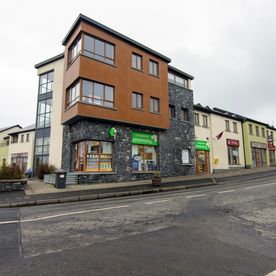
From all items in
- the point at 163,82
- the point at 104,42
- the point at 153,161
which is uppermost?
the point at 104,42

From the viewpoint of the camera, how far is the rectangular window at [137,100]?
1829 centimetres

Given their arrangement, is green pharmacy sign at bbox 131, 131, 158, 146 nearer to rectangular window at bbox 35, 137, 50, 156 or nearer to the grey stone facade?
the grey stone facade

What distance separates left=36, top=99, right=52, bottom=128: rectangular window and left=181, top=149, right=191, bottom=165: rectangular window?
15231 millimetres

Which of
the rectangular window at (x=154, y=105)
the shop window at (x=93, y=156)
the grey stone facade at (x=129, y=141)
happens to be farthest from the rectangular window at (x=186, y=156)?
the shop window at (x=93, y=156)

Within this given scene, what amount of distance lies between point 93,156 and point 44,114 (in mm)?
12720

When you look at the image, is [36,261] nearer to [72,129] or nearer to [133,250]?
[133,250]

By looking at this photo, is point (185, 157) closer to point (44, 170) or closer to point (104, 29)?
point (44, 170)

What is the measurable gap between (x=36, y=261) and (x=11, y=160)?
34.5 m

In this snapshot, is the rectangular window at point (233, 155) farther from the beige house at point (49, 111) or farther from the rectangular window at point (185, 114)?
the beige house at point (49, 111)

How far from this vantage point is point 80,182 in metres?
14.8

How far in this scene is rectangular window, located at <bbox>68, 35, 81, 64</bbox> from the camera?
1645 cm

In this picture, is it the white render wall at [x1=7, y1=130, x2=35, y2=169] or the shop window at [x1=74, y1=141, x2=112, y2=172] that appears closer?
the shop window at [x1=74, y1=141, x2=112, y2=172]

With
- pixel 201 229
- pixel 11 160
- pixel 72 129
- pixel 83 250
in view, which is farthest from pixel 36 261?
pixel 11 160

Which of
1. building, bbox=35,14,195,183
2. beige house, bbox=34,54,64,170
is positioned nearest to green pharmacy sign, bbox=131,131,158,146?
building, bbox=35,14,195,183
